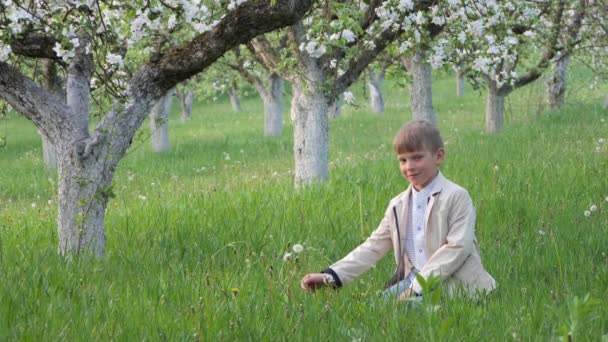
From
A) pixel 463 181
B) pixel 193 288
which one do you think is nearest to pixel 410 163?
pixel 193 288

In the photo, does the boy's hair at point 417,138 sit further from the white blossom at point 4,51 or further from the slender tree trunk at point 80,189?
the white blossom at point 4,51

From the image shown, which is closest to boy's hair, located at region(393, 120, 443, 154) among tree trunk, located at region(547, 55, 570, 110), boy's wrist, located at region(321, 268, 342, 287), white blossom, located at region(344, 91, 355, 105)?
boy's wrist, located at region(321, 268, 342, 287)

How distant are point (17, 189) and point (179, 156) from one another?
556cm

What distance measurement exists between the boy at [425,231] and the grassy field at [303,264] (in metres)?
0.16

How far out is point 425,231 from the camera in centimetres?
413

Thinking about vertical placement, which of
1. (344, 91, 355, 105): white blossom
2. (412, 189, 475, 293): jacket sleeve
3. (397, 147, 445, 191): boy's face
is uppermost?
(344, 91, 355, 105): white blossom

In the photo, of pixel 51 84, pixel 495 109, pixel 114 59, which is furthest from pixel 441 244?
pixel 495 109

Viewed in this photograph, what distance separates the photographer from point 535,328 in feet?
12.0

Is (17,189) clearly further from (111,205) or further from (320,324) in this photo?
(320,324)

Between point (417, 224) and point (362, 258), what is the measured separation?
370mm

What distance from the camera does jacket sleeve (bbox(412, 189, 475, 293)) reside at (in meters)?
3.97

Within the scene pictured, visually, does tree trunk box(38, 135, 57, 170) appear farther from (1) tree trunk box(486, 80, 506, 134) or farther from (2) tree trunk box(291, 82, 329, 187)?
(1) tree trunk box(486, 80, 506, 134)

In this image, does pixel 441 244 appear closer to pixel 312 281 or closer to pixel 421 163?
pixel 421 163

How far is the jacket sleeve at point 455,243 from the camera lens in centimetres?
397
